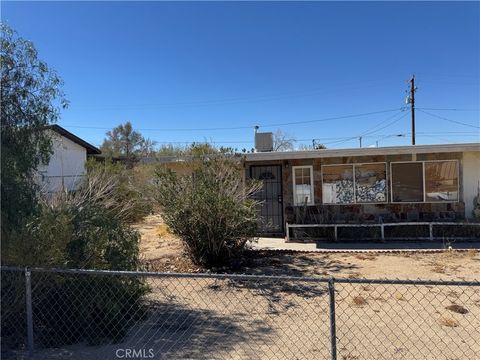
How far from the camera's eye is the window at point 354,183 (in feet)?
45.7

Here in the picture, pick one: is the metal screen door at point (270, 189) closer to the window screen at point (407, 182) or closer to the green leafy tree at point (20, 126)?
the window screen at point (407, 182)

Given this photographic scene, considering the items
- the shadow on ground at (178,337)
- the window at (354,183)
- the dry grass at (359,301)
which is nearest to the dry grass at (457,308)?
the dry grass at (359,301)

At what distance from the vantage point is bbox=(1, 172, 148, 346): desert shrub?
15.4ft

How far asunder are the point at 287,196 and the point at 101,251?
30.5 feet

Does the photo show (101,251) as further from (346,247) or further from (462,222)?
(462,222)

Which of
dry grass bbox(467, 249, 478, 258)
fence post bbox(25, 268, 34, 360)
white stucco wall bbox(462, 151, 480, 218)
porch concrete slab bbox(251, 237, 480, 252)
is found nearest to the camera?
fence post bbox(25, 268, 34, 360)

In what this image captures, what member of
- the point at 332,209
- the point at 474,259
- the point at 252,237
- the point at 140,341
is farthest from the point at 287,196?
the point at 140,341

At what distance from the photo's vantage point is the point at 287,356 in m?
4.59

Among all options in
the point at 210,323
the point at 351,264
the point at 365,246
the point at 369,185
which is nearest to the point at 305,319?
the point at 210,323

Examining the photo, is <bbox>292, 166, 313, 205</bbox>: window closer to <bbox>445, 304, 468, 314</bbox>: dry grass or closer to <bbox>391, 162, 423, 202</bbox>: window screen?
<bbox>391, 162, 423, 202</bbox>: window screen

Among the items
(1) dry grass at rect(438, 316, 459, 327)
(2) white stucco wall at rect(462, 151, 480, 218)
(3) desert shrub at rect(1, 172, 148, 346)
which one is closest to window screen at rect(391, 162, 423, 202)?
(2) white stucco wall at rect(462, 151, 480, 218)

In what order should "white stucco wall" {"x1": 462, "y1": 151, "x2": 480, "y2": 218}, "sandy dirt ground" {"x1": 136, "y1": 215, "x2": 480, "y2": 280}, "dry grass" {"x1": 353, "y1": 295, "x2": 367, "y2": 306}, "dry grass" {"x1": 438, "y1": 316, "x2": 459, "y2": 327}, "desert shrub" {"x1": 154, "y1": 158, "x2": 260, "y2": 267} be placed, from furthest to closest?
1. "white stucco wall" {"x1": 462, "y1": 151, "x2": 480, "y2": 218}
2. "desert shrub" {"x1": 154, "y1": 158, "x2": 260, "y2": 267}
3. "sandy dirt ground" {"x1": 136, "y1": 215, "x2": 480, "y2": 280}
4. "dry grass" {"x1": 353, "y1": 295, "x2": 367, "y2": 306}
5. "dry grass" {"x1": 438, "y1": 316, "x2": 459, "y2": 327}

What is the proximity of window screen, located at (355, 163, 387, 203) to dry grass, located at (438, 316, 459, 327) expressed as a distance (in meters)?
8.29

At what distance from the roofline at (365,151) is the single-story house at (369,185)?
0.03m
